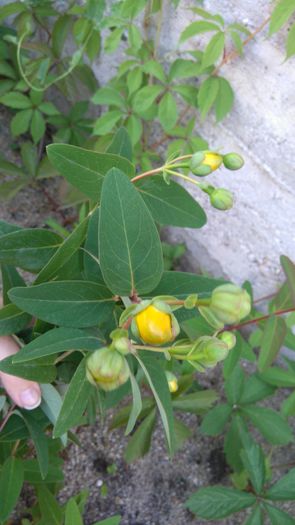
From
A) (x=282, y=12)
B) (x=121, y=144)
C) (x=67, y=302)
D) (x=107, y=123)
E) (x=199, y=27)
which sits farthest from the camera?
(x=107, y=123)

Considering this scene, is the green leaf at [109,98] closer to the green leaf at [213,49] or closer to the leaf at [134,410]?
the green leaf at [213,49]

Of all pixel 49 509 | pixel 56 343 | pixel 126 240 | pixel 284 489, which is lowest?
pixel 49 509

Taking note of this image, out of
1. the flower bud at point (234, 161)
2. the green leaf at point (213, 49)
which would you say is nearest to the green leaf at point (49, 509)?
the flower bud at point (234, 161)

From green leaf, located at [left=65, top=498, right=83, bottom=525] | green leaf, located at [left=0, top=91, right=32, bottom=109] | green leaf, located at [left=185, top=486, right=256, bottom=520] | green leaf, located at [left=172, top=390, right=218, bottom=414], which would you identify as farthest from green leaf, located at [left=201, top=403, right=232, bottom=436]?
green leaf, located at [left=0, top=91, right=32, bottom=109]

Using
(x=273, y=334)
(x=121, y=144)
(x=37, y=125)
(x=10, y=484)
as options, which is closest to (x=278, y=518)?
(x=273, y=334)

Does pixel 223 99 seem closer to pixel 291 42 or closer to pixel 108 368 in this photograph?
pixel 291 42

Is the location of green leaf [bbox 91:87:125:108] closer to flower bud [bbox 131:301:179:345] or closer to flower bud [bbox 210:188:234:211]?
flower bud [bbox 210:188:234:211]
